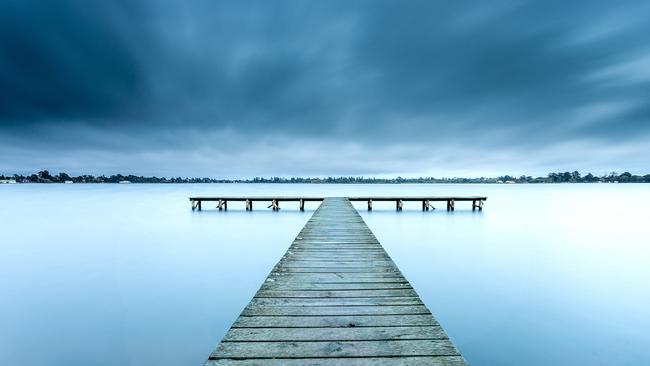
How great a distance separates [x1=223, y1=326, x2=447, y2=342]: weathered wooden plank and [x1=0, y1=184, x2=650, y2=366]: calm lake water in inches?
110

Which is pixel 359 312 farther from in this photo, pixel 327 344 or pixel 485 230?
pixel 485 230

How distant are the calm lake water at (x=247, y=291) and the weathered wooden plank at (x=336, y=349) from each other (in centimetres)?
298

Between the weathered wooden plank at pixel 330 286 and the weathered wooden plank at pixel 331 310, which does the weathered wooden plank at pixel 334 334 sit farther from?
the weathered wooden plank at pixel 330 286

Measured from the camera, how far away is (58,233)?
1562 centimetres

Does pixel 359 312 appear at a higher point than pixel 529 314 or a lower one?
higher

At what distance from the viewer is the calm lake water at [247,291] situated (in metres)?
5.32

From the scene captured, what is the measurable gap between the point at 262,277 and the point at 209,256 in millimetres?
3145

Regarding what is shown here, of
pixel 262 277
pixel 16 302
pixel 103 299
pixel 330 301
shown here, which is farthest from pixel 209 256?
pixel 330 301

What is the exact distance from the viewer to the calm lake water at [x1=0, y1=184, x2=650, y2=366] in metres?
5.32

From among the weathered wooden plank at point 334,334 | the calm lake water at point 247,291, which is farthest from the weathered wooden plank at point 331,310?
the calm lake water at point 247,291

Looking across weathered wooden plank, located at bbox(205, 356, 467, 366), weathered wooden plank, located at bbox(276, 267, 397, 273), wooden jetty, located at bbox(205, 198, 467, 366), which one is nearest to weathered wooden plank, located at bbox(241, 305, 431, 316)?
wooden jetty, located at bbox(205, 198, 467, 366)

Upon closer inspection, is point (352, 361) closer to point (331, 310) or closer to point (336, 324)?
point (336, 324)

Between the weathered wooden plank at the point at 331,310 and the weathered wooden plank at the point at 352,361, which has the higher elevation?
the weathered wooden plank at the point at 331,310

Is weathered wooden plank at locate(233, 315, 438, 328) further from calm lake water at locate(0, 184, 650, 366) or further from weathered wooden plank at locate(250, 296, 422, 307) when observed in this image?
calm lake water at locate(0, 184, 650, 366)
